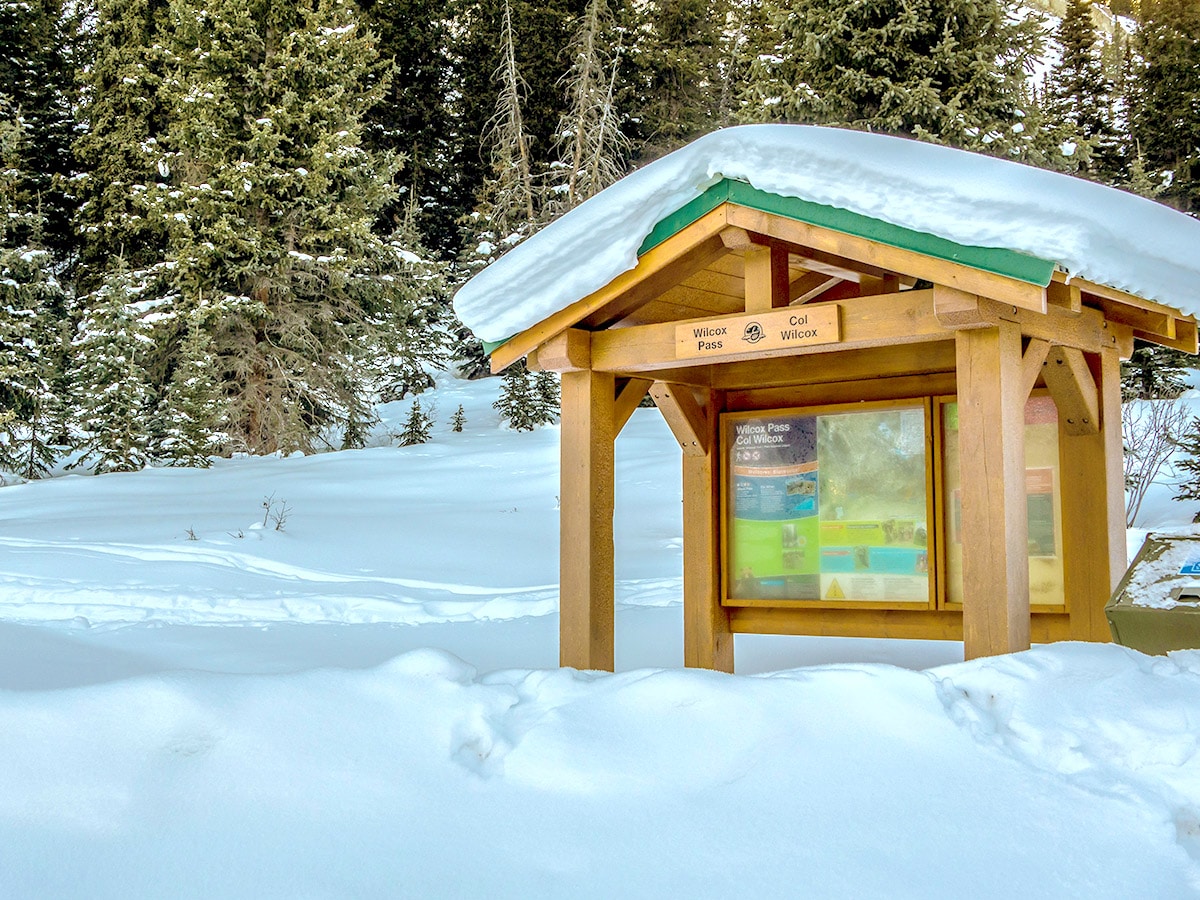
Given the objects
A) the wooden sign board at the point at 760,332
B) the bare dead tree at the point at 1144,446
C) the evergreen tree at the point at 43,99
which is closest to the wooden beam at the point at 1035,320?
the wooden sign board at the point at 760,332

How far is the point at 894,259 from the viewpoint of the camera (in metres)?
4.12

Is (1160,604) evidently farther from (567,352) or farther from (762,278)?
(567,352)

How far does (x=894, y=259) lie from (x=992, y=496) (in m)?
1.03

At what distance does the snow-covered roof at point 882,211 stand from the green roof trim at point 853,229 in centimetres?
4

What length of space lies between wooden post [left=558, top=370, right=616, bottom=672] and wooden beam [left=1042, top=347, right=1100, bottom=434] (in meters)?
2.20

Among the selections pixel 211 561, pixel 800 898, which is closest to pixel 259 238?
pixel 211 561

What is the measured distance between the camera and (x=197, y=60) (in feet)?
58.6

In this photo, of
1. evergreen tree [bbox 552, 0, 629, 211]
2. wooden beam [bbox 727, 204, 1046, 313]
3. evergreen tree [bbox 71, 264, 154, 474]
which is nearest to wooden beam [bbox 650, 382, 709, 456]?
wooden beam [bbox 727, 204, 1046, 313]

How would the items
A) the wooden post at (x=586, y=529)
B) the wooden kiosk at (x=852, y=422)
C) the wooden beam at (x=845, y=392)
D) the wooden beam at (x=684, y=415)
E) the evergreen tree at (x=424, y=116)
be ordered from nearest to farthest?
the wooden kiosk at (x=852, y=422) → the wooden post at (x=586, y=529) → the wooden beam at (x=845, y=392) → the wooden beam at (x=684, y=415) → the evergreen tree at (x=424, y=116)

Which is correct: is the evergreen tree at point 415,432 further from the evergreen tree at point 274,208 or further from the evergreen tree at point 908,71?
the evergreen tree at point 908,71

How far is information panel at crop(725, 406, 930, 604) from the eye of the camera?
5.44m

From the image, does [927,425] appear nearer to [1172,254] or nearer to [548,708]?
[1172,254]

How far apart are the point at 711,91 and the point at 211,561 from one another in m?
22.4

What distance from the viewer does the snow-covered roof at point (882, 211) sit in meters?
3.73
